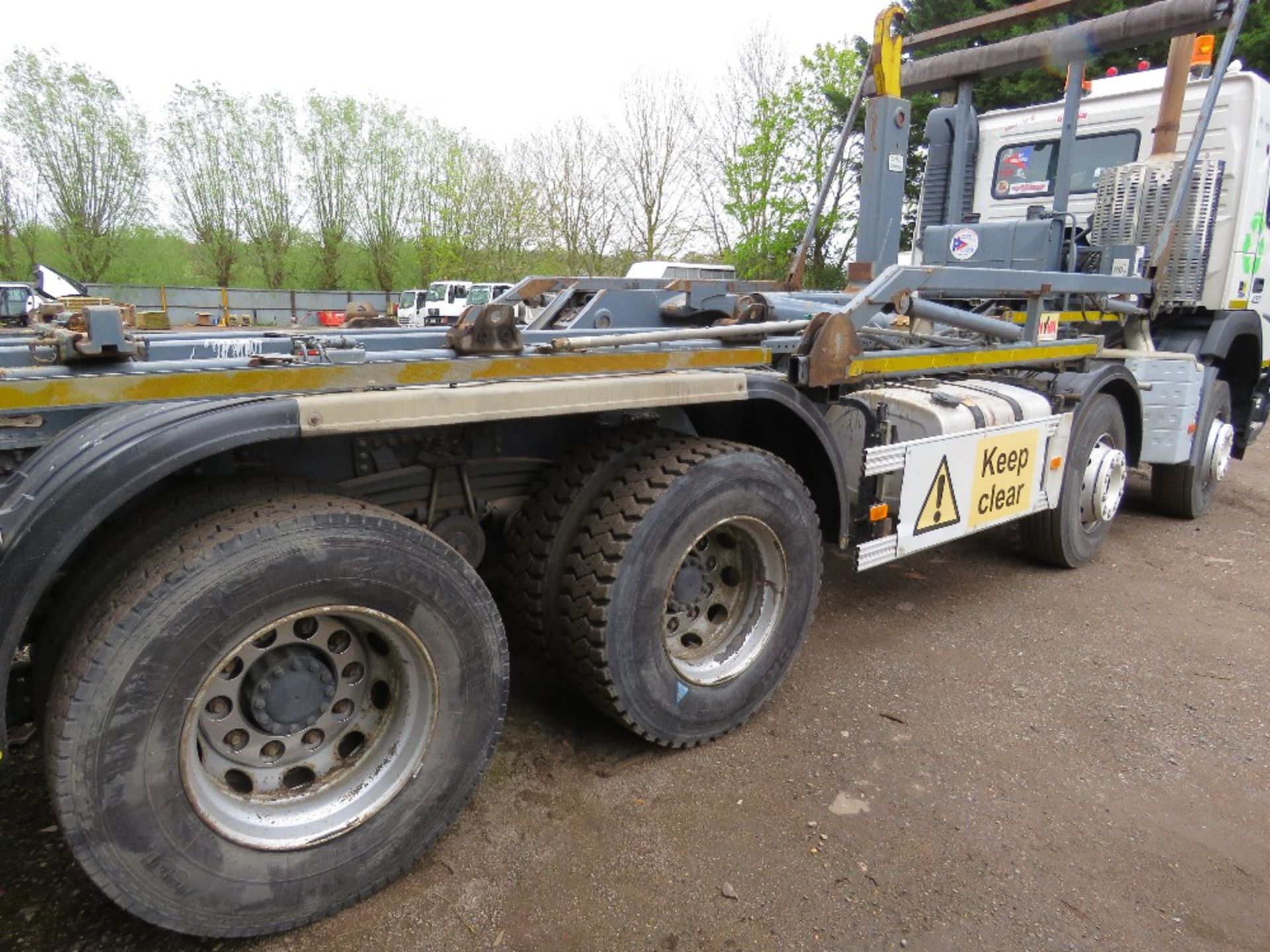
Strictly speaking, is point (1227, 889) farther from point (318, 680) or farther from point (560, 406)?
point (318, 680)

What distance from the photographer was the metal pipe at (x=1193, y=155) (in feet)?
15.5

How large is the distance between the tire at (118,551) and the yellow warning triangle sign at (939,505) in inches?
105

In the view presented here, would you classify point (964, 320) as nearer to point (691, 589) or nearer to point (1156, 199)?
point (691, 589)

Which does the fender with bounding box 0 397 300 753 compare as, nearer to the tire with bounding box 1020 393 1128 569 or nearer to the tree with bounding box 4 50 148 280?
the tire with bounding box 1020 393 1128 569

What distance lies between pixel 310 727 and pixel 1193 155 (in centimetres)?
562

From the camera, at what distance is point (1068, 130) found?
5.20m

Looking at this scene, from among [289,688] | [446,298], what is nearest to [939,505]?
[289,688]

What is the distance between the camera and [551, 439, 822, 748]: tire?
2.72 m

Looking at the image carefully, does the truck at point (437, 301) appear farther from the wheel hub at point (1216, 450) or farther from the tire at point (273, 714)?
the tire at point (273, 714)

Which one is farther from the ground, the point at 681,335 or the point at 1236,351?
the point at 681,335

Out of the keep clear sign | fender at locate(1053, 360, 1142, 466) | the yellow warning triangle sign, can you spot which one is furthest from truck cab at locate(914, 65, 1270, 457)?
the yellow warning triangle sign

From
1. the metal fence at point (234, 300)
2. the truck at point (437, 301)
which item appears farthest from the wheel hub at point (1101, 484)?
the metal fence at point (234, 300)

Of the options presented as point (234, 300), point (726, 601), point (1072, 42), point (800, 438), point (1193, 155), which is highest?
point (1072, 42)

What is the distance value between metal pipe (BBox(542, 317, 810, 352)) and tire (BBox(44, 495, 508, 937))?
84 centimetres
